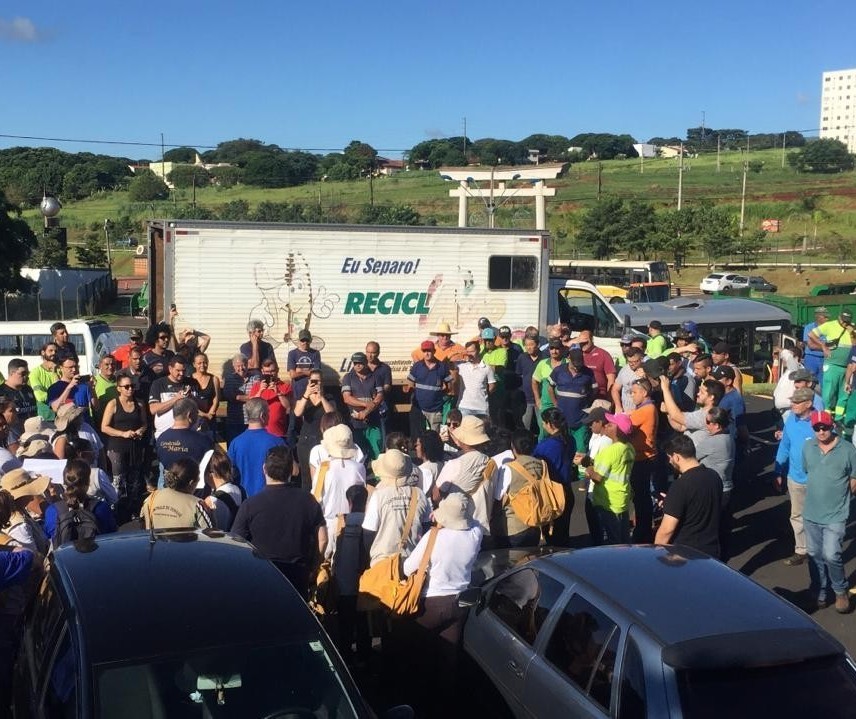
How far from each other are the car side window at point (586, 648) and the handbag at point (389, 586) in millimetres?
1168

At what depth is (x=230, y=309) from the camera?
45.5 ft

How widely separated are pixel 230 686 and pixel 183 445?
4.33 m

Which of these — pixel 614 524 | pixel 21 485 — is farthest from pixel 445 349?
pixel 21 485

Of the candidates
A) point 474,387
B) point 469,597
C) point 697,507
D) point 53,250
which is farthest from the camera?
point 53,250

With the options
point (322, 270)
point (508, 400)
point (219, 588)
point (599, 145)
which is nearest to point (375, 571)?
point (219, 588)

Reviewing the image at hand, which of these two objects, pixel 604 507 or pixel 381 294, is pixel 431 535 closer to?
pixel 604 507

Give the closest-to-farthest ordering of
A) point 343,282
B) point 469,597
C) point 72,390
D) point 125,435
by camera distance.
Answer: point 469,597 → point 125,435 → point 72,390 → point 343,282

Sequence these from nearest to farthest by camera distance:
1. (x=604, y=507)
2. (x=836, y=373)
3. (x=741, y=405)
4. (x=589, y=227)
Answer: (x=604, y=507)
(x=741, y=405)
(x=836, y=373)
(x=589, y=227)

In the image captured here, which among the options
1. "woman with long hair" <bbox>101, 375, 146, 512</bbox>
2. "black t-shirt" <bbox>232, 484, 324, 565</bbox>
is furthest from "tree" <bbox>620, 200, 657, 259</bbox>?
"black t-shirt" <bbox>232, 484, 324, 565</bbox>

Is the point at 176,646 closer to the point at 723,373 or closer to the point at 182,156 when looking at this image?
the point at 723,373

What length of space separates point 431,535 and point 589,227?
55.0 metres

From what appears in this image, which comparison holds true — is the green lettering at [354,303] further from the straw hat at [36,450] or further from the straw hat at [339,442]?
the straw hat at [339,442]

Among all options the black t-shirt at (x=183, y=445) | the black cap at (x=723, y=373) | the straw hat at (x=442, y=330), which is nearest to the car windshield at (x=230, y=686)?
the black t-shirt at (x=183, y=445)

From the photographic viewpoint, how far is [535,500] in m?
7.36
